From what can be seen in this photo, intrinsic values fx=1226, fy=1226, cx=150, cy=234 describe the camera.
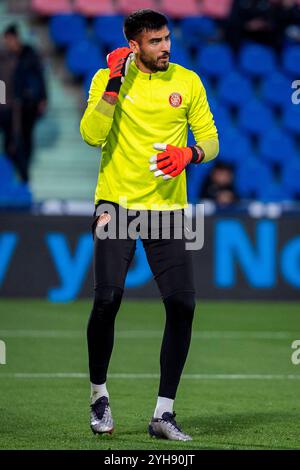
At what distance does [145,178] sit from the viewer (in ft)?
20.5

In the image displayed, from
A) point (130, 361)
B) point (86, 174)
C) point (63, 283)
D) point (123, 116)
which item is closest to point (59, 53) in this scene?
point (86, 174)

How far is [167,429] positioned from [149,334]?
15.4 ft

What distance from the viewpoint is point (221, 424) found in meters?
6.59

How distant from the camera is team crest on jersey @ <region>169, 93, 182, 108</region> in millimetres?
6223

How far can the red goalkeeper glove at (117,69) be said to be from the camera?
6062mm

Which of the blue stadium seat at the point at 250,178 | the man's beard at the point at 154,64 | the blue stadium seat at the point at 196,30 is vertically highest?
the blue stadium seat at the point at 196,30

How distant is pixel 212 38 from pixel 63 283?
221 inches

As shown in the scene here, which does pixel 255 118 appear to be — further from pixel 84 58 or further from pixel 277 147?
pixel 84 58

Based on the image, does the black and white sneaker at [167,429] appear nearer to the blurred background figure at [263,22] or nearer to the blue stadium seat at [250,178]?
the blue stadium seat at [250,178]

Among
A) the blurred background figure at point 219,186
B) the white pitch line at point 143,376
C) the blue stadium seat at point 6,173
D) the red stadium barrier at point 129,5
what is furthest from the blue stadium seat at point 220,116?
the white pitch line at point 143,376

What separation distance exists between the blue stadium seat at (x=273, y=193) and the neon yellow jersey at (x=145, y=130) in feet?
29.4

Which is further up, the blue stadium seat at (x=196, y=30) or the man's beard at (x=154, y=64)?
the blue stadium seat at (x=196, y=30)

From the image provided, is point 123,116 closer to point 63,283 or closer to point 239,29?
point 63,283

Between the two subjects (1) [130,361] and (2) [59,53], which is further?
(2) [59,53]
